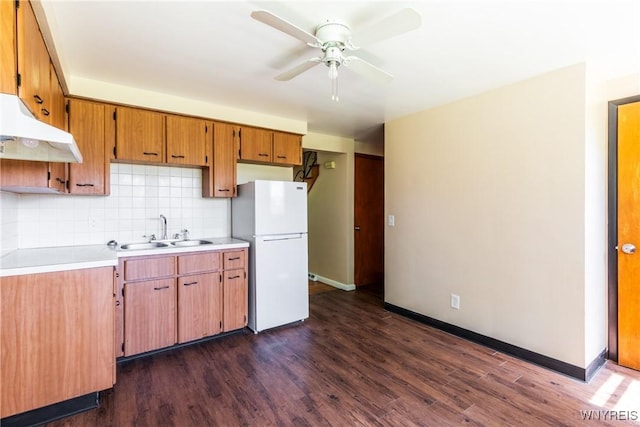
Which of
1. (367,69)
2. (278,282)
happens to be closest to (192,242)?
(278,282)

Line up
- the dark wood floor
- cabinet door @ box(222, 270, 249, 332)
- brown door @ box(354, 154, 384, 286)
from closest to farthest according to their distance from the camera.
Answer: the dark wood floor → cabinet door @ box(222, 270, 249, 332) → brown door @ box(354, 154, 384, 286)

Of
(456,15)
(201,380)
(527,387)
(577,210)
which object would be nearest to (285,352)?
(201,380)

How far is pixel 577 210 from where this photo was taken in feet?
7.35

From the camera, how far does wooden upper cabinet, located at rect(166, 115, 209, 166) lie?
2.87 m

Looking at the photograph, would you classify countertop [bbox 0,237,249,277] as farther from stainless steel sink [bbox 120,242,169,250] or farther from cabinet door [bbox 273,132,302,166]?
cabinet door [bbox 273,132,302,166]

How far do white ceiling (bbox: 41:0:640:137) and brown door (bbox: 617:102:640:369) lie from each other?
45 cm

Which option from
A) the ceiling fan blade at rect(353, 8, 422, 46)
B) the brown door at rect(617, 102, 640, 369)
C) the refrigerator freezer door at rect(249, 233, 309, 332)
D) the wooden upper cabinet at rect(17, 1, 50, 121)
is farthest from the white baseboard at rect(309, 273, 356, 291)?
the wooden upper cabinet at rect(17, 1, 50, 121)

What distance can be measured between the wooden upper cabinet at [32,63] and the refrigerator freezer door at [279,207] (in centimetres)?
167

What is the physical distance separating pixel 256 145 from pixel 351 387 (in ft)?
8.18

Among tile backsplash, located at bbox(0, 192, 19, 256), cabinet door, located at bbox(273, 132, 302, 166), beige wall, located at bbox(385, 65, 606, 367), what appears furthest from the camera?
cabinet door, located at bbox(273, 132, 302, 166)

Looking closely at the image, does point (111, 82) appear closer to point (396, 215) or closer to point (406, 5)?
point (406, 5)

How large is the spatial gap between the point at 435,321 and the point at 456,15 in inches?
108

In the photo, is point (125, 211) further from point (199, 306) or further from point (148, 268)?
point (199, 306)

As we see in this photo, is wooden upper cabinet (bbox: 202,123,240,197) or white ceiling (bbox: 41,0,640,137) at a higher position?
white ceiling (bbox: 41,0,640,137)
